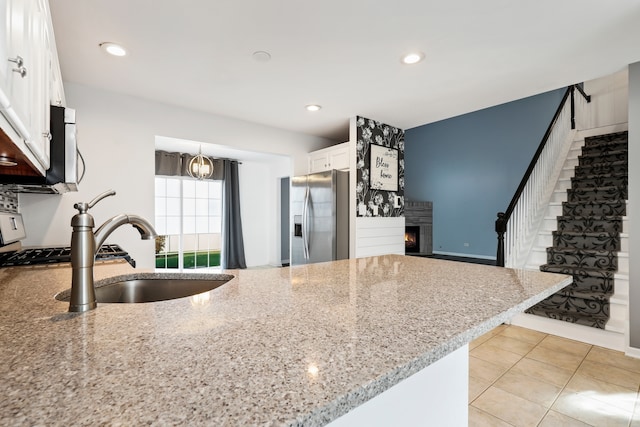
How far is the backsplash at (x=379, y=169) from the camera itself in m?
3.81

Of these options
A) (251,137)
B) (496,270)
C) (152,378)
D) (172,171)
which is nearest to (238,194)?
(172,171)

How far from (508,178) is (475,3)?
20.8ft

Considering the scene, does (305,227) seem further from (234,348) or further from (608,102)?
(608,102)

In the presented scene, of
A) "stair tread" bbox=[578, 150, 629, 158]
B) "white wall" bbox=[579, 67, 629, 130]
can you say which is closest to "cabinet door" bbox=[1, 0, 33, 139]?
"stair tread" bbox=[578, 150, 629, 158]

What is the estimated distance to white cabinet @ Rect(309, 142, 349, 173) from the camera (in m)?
3.95

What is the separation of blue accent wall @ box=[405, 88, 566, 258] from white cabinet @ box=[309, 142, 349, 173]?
495 cm

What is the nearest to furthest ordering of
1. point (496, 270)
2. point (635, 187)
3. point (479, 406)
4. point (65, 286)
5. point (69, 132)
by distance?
point (65, 286) → point (496, 270) → point (69, 132) → point (479, 406) → point (635, 187)

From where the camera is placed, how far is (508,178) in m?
7.04

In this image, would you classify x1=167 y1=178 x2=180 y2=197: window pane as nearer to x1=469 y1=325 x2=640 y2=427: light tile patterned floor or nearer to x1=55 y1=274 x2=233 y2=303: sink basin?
x1=55 y1=274 x2=233 y2=303: sink basin

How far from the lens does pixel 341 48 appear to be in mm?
2227

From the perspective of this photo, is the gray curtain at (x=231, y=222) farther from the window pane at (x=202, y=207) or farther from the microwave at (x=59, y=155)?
the microwave at (x=59, y=155)

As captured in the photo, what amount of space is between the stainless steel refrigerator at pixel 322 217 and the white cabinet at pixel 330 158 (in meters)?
0.20

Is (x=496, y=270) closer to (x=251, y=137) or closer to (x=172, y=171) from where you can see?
(x=251, y=137)

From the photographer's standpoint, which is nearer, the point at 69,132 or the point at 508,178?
the point at 69,132
